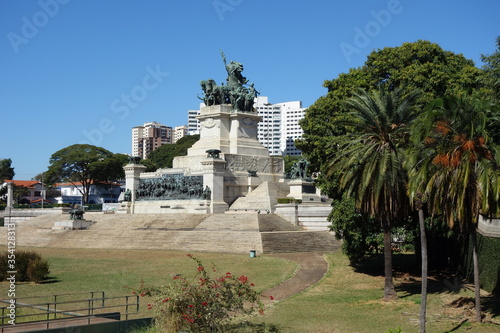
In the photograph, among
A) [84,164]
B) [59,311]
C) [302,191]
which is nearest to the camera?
[59,311]

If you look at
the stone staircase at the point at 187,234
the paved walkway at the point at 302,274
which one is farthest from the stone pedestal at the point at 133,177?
the paved walkway at the point at 302,274

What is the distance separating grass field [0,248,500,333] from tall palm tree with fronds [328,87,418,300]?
7.11ft

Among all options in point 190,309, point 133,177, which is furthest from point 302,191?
point 190,309

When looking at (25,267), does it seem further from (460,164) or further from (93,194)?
(93,194)

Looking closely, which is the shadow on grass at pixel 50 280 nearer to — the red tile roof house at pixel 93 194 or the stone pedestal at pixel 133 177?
the stone pedestal at pixel 133 177

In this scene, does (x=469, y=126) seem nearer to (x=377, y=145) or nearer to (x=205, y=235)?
(x=377, y=145)

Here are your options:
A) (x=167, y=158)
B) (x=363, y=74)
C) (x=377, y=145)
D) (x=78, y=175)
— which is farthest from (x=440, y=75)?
(x=167, y=158)

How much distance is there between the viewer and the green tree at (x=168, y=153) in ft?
345

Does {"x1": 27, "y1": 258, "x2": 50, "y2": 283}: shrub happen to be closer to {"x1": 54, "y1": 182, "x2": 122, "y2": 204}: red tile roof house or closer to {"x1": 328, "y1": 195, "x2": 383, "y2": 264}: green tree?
{"x1": 328, "y1": 195, "x2": 383, "y2": 264}: green tree

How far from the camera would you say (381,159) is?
22.6 meters

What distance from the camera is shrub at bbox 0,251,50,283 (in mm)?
26516

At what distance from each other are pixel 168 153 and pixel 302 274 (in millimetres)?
84454

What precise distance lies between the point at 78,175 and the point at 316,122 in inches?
2489

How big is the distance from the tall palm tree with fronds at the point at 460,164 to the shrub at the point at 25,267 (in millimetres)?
17258
